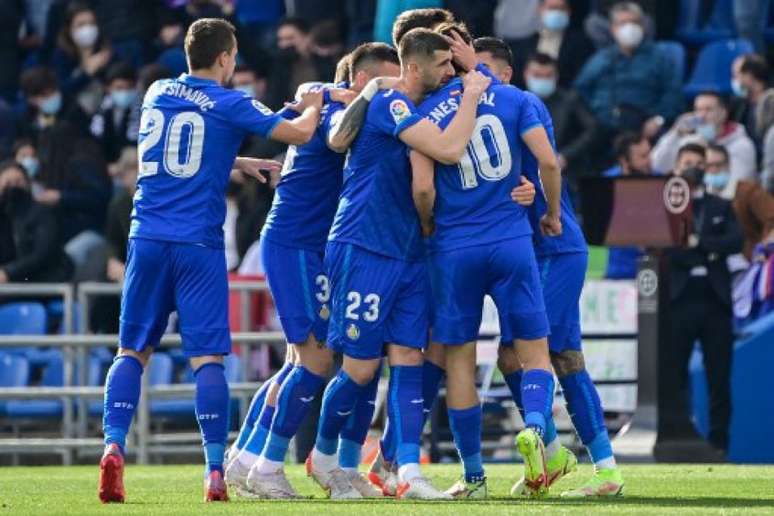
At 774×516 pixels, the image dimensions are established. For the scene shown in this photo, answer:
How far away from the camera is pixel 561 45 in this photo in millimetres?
22625

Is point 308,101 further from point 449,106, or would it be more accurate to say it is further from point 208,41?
point 449,106

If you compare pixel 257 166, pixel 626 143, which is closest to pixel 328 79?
pixel 626 143

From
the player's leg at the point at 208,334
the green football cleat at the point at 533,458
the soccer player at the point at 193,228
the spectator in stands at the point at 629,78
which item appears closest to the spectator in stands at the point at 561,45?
the spectator in stands at the point at 629,78

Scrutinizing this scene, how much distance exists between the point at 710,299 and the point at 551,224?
631 cm

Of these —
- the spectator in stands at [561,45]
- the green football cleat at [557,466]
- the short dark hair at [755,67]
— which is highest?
the spectator in stands at [561,45]

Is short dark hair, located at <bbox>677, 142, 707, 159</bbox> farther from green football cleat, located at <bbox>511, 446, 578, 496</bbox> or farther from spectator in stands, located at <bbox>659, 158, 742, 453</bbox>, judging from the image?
green football cleat, located at <bbox>511, 446, 578, 496</bbox>

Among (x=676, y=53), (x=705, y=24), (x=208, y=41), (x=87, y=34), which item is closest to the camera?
(x=208, y=41)

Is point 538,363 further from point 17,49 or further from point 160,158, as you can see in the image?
point 17,49

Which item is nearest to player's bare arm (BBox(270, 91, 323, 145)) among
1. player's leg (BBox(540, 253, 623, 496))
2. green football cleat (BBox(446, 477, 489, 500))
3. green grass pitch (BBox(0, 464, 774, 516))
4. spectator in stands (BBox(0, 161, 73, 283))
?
player's leg (BBox(540, 253, 623, 496))

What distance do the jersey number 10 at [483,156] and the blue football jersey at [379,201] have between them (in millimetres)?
346

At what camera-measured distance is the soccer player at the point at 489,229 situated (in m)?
12.3

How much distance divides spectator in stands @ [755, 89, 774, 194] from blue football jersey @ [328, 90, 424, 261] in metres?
8.38

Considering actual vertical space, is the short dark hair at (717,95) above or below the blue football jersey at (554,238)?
above

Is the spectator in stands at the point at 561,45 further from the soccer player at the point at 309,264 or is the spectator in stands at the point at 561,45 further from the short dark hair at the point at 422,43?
the short dark hair at the point at 422,43
